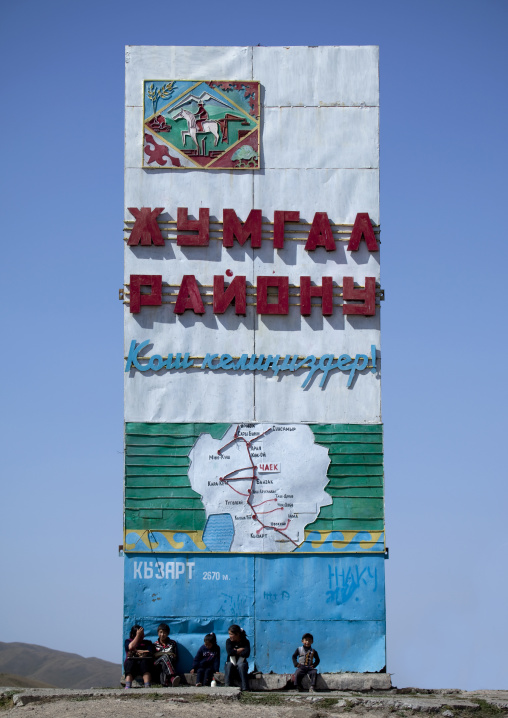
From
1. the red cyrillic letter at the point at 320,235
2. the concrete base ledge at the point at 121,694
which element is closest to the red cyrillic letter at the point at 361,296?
the red cyrillic letter at the point at 320,235

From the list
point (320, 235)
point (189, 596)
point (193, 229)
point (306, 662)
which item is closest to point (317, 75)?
point (320, 235)

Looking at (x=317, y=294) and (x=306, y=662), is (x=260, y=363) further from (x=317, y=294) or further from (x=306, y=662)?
(x=306, y=662)

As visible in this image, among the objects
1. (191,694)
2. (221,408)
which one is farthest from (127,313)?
(191,694)

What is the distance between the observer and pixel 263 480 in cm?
1892

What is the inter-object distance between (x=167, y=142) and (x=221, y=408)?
17.0 ft

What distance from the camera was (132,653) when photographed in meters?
18.0

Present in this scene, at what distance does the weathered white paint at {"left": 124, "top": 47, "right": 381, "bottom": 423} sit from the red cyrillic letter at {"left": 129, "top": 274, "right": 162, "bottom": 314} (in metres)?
0.14

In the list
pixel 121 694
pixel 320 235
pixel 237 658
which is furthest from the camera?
pixel 320 235

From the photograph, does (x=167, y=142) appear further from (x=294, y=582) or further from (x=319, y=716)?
(x=319, y=716)

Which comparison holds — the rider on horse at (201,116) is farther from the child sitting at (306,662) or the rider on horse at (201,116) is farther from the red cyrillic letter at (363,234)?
the child sitting at (306,662)

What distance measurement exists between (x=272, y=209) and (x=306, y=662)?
8.26 meters

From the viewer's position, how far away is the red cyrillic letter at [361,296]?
19469mm

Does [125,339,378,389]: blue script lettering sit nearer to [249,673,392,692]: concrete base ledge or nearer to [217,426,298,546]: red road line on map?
[217,426,298,546]: red road line on map

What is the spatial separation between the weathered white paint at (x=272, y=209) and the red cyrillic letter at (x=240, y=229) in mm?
187
